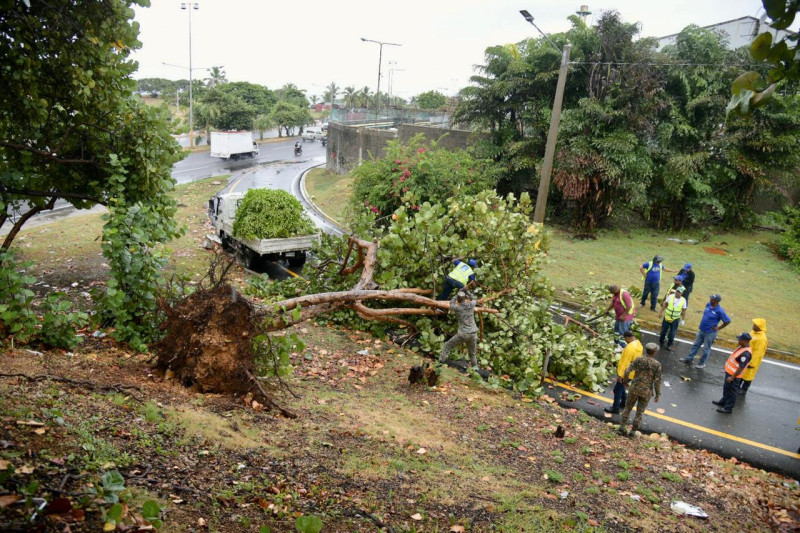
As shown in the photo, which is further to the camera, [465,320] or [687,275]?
[687,275]

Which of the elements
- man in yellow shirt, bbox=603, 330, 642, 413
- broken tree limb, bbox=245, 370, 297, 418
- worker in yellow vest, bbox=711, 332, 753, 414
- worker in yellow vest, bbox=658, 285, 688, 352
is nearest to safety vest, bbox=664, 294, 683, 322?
worker in yellow vest, bbox=658, 285, 688, 352

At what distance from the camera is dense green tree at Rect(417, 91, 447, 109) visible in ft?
258

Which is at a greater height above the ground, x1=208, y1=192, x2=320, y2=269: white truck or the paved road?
x1=208, y1=192, x2=320, y2=269: white truck

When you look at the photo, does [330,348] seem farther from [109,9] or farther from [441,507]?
[109,9]

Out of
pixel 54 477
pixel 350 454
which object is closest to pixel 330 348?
pixel 350 454

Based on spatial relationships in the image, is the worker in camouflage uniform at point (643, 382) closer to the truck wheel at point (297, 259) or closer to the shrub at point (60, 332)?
the shrub at point (60, 332)

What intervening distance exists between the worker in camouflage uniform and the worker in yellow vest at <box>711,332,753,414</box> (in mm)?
1874

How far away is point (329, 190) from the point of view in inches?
1190

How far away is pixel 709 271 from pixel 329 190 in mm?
19687

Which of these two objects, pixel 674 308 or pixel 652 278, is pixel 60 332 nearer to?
pixel 674 308

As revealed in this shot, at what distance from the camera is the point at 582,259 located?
17.4 meters

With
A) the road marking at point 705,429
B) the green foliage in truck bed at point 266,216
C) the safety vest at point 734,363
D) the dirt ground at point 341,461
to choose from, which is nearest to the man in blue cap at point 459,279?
the dirt ground at point 341,461

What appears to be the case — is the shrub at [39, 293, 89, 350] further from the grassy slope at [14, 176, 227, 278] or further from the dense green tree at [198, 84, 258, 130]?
the dense green tree at [198, 84, 258, 130]

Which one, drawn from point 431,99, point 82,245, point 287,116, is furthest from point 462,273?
point 431,99
